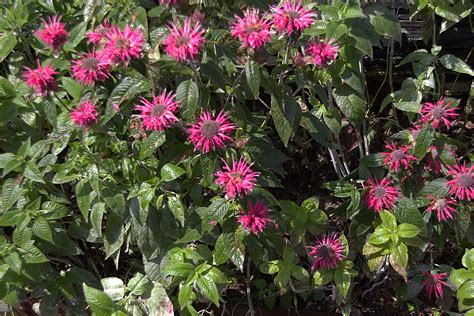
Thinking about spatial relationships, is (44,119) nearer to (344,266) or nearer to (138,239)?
(138,239)

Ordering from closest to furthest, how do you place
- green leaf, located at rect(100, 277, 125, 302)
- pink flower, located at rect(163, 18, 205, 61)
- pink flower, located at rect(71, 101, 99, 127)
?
pink flower, located at rect(163, 18, 205, 61) < pink flower, located at rect(71, 101, 99, 127) < green leaf, located at rect(100, 277, 125, 302)

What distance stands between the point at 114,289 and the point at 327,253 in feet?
1.87

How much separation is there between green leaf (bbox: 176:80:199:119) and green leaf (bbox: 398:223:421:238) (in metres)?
0.60

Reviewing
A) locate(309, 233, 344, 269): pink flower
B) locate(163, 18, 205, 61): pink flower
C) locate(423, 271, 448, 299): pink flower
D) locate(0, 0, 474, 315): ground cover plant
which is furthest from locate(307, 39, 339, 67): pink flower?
locate(423, 271, 448, 299): pink flower

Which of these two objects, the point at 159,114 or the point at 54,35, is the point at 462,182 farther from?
the point at 54,35

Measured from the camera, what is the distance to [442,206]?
1.44 meters

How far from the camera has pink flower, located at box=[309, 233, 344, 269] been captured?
1521mm

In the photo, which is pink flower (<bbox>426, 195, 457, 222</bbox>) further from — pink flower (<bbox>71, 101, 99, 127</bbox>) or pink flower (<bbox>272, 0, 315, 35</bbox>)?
pink flower (<bbox>71, 101, 99, 127</bbox>)

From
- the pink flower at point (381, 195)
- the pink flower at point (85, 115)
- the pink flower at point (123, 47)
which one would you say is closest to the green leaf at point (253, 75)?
the pink flower at point (123, 47)

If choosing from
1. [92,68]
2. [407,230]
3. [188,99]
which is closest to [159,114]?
[188,99]

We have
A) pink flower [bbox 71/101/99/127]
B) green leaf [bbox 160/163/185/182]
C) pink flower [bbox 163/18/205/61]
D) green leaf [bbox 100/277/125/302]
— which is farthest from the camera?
green leaf [bbox 100/277/125/302]

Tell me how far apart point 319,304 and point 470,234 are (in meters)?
0.58

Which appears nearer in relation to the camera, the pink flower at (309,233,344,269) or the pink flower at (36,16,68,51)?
the pink flower at (36,16,68,51)

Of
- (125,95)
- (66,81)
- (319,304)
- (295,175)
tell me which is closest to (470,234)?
(319,304)
